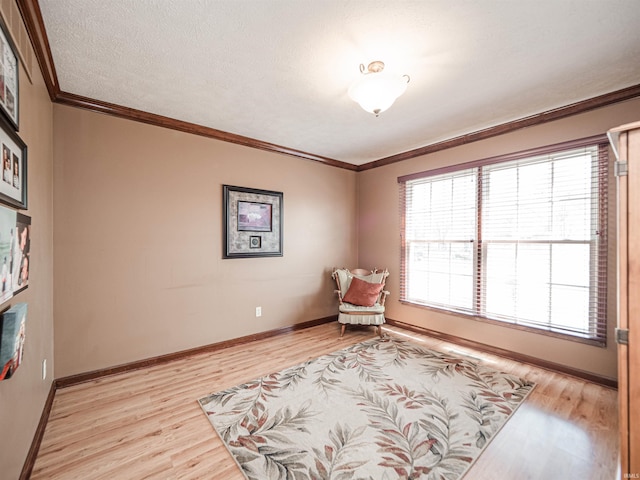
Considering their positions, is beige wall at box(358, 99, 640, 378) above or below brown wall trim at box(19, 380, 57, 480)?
above

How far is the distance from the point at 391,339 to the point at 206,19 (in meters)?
3.78

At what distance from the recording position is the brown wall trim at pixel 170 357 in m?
2.59

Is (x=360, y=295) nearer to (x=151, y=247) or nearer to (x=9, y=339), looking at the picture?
(x=151, y=247)

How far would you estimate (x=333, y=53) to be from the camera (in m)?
2.01

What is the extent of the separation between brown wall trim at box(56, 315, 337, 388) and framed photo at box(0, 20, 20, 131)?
2.30m

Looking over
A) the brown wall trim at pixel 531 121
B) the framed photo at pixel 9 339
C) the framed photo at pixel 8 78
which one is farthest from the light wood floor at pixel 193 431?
the brown wall trim at pixel 531 121

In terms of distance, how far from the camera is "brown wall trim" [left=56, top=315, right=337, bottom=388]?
259cm

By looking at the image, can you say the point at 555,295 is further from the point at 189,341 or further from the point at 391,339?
the point at 189,341

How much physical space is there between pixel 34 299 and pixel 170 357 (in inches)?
61.7

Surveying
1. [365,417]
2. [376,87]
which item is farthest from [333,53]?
[365,417]

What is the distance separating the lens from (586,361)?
271 centimetres

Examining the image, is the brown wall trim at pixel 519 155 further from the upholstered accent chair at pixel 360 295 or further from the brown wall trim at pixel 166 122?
the brown wall trim at pixel 166 122

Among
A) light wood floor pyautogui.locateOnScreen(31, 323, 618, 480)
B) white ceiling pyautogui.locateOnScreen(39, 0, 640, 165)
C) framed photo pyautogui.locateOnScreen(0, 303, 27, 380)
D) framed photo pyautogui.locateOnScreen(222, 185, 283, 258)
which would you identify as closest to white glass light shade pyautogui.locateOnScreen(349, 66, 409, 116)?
white ceiling pyautogui.locateOnScreen(39, 0, 640, 165)

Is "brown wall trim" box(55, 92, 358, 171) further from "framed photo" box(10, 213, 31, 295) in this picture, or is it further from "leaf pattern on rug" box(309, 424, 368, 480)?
"leaf pattern on rug" box(309, 424, 368, 480)
